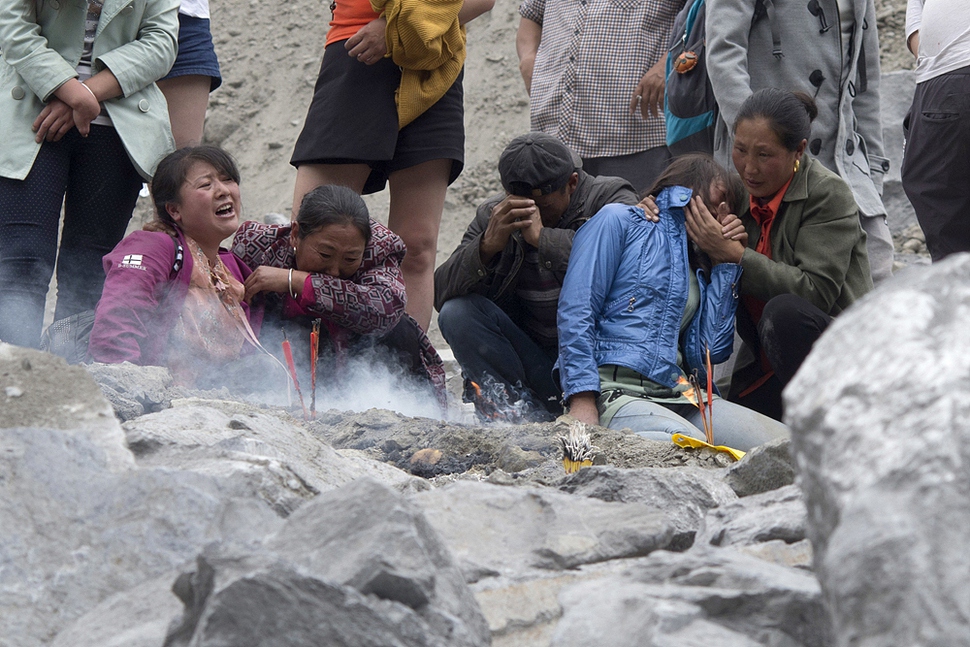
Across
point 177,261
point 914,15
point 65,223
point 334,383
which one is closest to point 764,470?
point 334,383

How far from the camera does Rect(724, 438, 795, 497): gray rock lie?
2.17m

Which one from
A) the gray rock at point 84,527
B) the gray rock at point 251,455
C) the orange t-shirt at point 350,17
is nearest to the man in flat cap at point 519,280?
the orange t-shirt at point 350,17

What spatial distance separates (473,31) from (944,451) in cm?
1135

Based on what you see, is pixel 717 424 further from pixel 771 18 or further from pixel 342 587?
pixel 342 587

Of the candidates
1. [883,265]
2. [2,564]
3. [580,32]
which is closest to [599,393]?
[883,265]

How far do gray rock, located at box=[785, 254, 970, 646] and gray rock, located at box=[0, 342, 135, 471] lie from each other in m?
1.12

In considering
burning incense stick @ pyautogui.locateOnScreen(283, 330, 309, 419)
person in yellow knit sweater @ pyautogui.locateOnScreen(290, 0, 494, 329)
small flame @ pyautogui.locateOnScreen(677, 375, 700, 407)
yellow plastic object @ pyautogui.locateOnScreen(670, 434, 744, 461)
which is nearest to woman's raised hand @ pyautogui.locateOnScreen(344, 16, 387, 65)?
person in yellow knit sweater @ pyautogui.locateOnScreen(290, 0, 494, 329)

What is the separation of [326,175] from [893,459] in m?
3.06

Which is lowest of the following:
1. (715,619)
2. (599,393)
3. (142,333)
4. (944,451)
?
(599,393)

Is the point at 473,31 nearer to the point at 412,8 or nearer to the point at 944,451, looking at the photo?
the point at 412,8

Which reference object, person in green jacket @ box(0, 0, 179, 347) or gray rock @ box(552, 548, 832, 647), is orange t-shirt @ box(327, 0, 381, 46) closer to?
person in green jacket @ box(0, 0, 179, 347)

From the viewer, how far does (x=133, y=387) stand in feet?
8.86

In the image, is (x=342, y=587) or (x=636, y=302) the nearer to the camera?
(x=342, y=587)

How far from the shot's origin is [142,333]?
3229 mm
